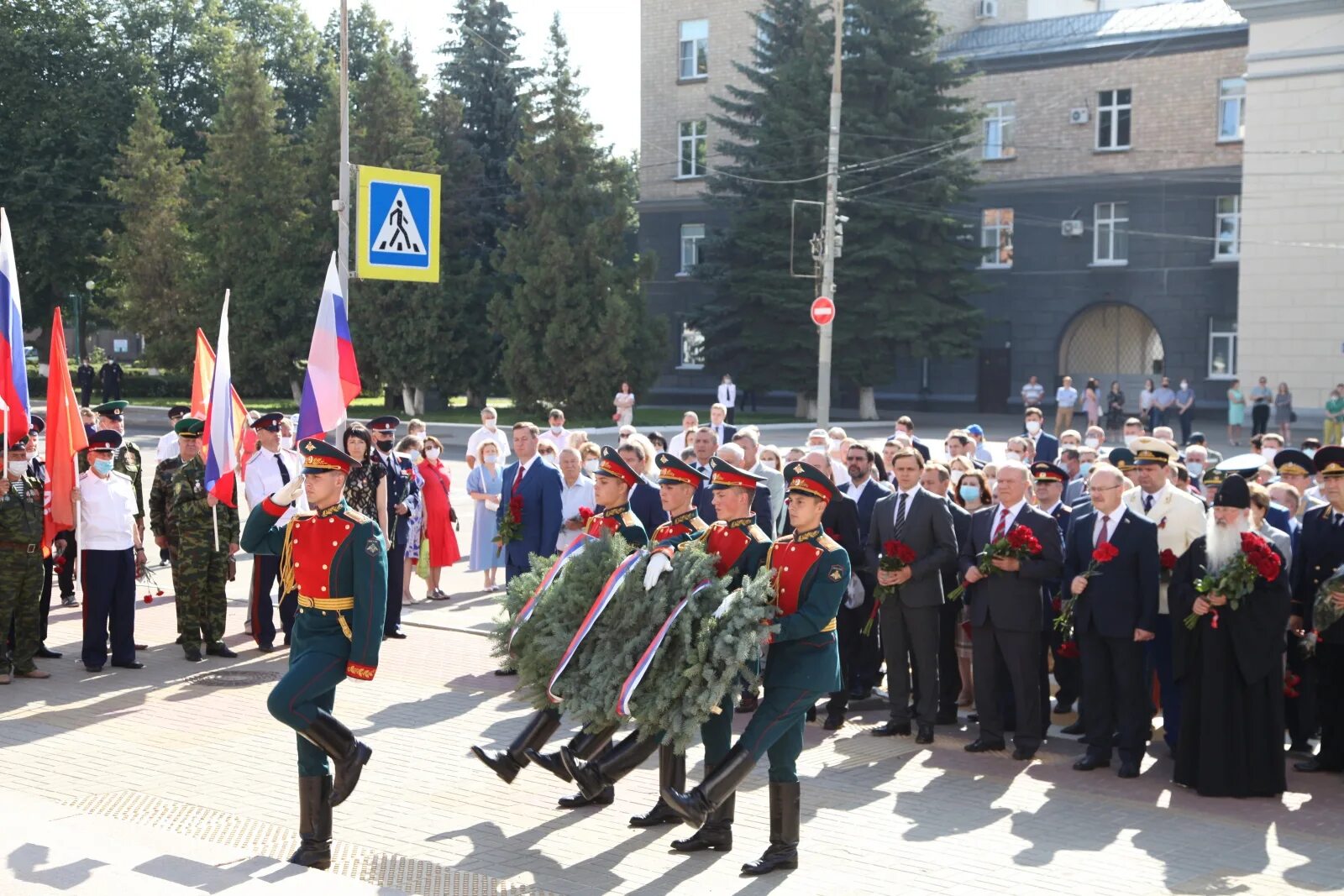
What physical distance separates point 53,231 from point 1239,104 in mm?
39995

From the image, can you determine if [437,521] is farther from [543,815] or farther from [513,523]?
[543,815]

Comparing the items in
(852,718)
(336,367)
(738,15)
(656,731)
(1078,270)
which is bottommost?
(852,718)

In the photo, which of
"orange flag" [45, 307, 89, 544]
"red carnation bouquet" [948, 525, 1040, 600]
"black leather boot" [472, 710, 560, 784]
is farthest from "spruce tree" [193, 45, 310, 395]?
"black leather boot" [472, 710, 560, 784]

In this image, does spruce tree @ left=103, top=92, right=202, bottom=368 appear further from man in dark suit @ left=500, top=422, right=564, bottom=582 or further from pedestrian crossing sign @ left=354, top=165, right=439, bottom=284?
man in dark suit @ left=500, top=422, right=564, bottom=582

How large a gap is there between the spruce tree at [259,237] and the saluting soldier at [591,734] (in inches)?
1552

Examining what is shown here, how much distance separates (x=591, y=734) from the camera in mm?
7898

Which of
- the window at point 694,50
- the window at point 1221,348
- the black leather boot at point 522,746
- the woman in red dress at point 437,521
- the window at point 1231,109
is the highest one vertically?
the window at point 694,50

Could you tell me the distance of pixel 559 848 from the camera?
7.56 metres

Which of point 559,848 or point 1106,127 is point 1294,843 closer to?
point 559,848

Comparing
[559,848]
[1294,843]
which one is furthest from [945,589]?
[559,848]

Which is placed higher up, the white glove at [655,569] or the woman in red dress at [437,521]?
the white glove at [655,569]

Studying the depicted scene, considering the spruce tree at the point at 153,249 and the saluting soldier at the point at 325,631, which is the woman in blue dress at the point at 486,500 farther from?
the spruce tree at the point at 153,249

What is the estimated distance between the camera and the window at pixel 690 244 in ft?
177

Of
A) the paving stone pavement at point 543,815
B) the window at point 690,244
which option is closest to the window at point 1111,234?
the window at point 690,244
